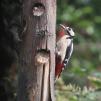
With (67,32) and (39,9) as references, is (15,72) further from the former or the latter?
(39,9)

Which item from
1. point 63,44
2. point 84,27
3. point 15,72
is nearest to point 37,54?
point 63,44

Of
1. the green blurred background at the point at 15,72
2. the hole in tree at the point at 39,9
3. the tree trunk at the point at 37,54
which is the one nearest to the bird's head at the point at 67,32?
the tree trunk at the point at 37,54

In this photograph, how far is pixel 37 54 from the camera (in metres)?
6.17

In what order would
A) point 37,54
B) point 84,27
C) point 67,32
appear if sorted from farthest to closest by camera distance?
1. point 84,27
2. point 67,32
3. point 37,54

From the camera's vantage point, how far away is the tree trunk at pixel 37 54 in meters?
6.14

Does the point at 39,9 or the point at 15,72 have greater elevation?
the point at 39,9

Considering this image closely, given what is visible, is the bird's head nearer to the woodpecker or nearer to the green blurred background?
the woodpecker

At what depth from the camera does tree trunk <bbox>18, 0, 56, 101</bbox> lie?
20.1 ft

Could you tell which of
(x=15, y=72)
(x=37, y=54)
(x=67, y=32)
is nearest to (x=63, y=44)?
(x=67, y=32)

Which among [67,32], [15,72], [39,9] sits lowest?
[15,72]

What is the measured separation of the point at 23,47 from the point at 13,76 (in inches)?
76.8

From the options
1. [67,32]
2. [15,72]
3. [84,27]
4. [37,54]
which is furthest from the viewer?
[84,27]

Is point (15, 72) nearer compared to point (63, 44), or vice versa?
point (63, 44)

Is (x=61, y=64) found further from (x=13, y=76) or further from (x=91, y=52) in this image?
(x=91, y=52)
